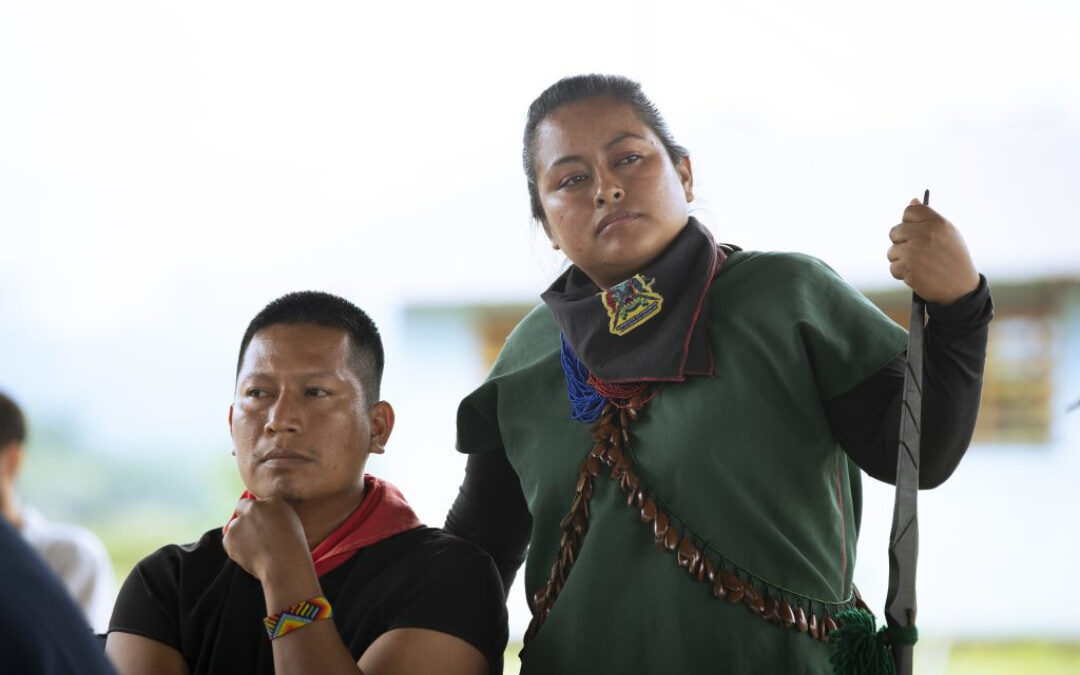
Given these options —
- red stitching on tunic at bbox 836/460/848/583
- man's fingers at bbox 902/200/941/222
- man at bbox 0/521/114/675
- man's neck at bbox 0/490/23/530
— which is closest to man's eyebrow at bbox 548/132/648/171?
man's fingers at bbox 902/200/941/222

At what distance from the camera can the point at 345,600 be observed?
1.80 meters

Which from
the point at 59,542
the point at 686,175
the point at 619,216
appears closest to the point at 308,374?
the point at 619,216

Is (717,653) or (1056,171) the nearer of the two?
(717,653)

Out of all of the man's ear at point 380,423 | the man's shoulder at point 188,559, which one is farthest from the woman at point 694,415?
the man's shoulder at point 188,559

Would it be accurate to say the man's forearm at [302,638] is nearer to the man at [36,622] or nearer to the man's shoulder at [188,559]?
the man's shoulder at [188,559]

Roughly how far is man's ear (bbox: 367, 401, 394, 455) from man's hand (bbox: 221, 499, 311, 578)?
22 centimetres

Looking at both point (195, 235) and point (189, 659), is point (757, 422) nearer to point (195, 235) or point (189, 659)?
point (189, 659)

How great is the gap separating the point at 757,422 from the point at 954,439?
251 mm

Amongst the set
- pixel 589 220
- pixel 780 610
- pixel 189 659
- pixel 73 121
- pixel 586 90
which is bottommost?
pixel 189 659

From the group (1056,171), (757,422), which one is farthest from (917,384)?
(1056,171)

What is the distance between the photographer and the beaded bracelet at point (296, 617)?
5.38ft

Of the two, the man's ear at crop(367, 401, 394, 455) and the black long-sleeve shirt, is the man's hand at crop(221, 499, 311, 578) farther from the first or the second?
the black long-sleeve shirt

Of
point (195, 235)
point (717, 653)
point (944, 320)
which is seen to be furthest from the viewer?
point (195, 235)

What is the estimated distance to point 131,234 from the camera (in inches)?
446
